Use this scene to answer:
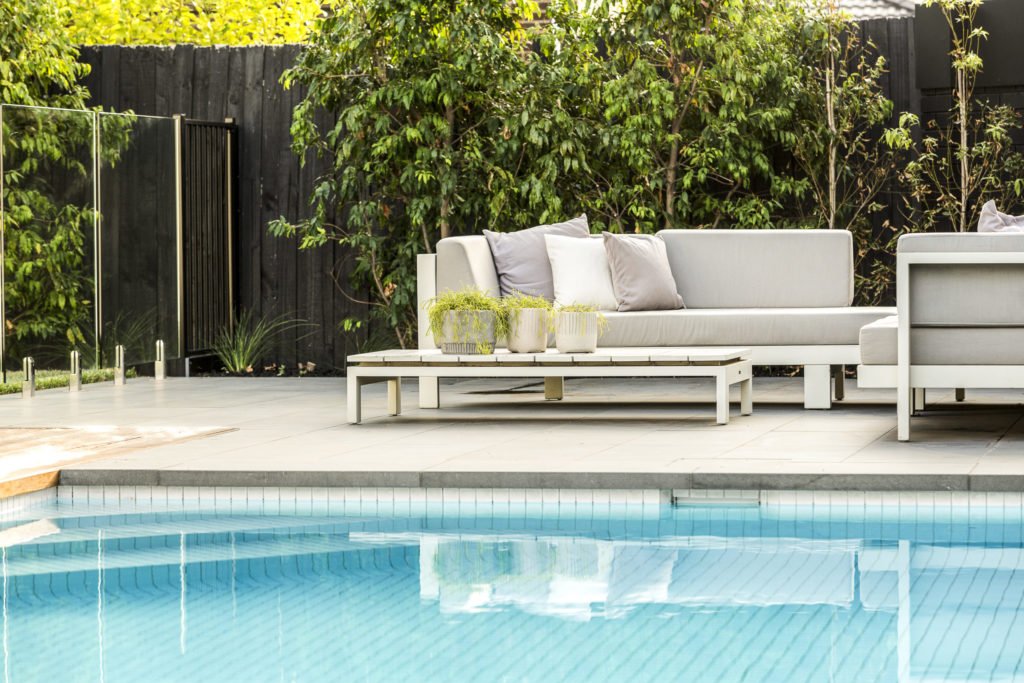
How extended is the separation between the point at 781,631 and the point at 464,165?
5.86 metres

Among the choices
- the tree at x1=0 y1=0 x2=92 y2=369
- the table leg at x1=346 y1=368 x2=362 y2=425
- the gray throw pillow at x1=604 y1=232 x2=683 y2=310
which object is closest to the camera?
the table leg at x1=346 y1=368 x2=362 y2=425

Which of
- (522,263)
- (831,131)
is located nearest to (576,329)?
(522,263)

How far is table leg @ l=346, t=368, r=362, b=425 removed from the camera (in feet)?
19.5

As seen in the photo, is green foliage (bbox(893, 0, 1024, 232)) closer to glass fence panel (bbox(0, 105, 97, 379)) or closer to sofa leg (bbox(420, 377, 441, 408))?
sofa leg (bbox(420, 377, 441, 408))

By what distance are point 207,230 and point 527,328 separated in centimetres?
396

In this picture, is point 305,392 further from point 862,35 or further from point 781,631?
point 781,631

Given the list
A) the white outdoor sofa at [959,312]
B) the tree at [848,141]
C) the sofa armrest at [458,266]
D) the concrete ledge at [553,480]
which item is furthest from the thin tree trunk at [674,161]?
the concrete ledge at [553,480]

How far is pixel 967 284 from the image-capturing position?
4.98m

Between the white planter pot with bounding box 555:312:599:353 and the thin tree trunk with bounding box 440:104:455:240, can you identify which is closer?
the white planter pot with bounding box 555:312:599:353

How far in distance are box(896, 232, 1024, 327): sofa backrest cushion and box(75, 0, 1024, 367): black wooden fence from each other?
487 centimetres

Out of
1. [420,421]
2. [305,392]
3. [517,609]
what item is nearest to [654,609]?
[517,609]

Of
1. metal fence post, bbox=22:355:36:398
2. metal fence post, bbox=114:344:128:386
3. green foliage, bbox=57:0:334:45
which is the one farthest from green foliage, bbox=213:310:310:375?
green foliage, bbox=57:0:334:45

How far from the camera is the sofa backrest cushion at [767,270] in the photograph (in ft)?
23.5

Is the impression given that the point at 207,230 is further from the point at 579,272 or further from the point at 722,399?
the point at 722,399
